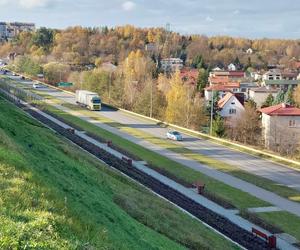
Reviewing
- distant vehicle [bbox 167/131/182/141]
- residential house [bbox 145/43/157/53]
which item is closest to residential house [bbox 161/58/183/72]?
residential house [bbox 145/43/157/53]

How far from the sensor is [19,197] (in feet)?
32.2

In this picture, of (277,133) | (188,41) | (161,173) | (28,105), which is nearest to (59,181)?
(161,173)

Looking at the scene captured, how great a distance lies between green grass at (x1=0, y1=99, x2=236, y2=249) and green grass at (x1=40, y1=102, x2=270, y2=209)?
793 cm

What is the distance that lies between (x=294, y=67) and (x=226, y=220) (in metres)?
152

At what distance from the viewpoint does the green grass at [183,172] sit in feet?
92.0

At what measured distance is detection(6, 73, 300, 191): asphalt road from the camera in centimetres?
3453

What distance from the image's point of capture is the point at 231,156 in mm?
41406

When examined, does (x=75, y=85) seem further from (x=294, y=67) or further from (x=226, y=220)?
(x=294, y=67)

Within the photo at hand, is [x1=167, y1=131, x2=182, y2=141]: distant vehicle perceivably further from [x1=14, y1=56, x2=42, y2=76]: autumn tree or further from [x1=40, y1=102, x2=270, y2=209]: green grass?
[x1=14, y1=56, x2=42, y2=76]: autumn tree

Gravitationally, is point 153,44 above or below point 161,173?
above

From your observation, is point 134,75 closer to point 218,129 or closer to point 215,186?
point 218,129

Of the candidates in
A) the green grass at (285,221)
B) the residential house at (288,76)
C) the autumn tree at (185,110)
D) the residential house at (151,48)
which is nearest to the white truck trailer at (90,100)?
the autumn tree at (185,110)

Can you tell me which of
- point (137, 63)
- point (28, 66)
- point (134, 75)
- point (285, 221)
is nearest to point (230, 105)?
point (134, 75)

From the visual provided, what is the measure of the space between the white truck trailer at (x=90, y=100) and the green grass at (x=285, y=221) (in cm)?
4489
